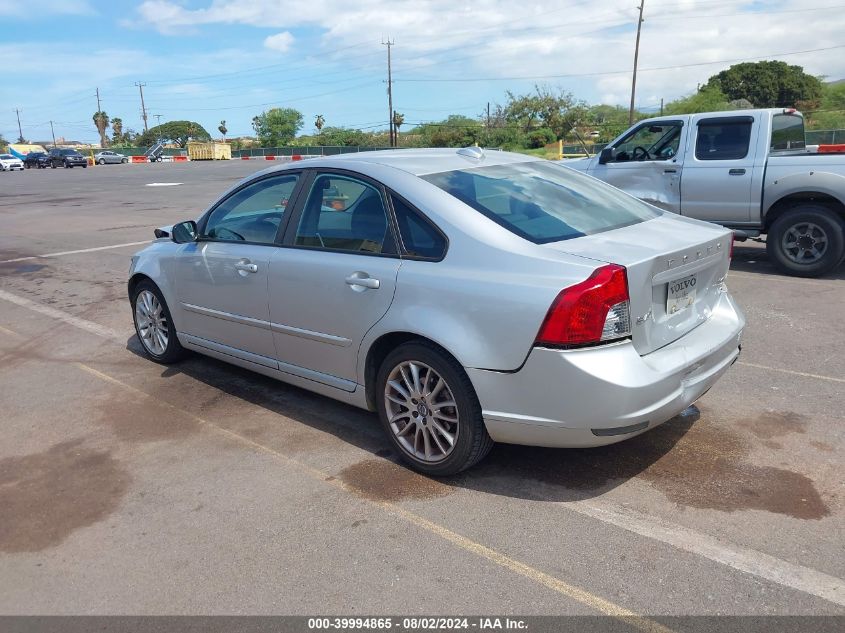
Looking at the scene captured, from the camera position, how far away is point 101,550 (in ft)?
10.7

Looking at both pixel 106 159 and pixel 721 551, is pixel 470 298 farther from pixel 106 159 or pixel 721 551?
pixel 106 159

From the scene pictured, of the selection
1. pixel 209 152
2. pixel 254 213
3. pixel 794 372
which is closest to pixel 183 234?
pixel 254 213

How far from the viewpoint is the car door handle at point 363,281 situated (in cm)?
384

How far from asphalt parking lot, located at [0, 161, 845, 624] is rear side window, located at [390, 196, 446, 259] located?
1196mm

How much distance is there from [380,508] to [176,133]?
140 m

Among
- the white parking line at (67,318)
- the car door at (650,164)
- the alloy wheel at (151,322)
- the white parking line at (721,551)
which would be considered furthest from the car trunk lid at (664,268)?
the car door at (650,164)

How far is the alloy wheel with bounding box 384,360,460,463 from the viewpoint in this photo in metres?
3.66

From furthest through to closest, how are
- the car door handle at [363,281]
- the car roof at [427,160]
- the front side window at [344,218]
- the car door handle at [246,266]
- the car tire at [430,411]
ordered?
the car door handle at [246,266], the car roof at [427,160], the front side window at [344,218], the car door handle at [363,281], the car tire at [430,411]

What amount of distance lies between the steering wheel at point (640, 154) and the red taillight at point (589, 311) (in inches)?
279

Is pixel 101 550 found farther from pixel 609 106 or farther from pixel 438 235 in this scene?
pixel 609 106

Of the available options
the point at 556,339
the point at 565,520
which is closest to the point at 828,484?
the point at 565,520

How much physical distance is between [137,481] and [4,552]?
2.46 ft

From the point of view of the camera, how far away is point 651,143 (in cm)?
968

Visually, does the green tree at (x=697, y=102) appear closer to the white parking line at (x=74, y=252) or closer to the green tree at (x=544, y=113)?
the green tree at (x=544, y=113)
